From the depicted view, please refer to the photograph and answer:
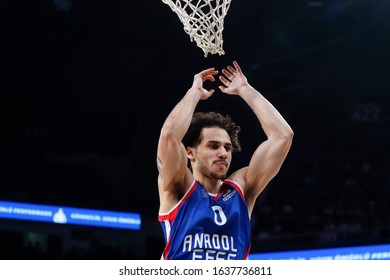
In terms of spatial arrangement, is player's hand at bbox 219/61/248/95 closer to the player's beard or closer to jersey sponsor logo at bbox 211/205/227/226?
the player's beard

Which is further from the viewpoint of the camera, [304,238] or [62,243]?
[62,243]

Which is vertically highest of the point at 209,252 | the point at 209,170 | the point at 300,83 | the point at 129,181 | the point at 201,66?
the point at 300,83

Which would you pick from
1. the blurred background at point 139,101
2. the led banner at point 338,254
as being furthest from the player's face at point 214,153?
the blurred background at point 139,101

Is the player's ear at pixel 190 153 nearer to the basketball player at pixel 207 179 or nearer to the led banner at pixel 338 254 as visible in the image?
the basketball player at pixel 207 179

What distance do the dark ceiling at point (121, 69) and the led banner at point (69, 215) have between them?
0.96 feet

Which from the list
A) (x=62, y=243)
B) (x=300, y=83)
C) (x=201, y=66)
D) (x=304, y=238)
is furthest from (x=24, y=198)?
(x=300, y=83)

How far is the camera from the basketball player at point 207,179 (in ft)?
13.8

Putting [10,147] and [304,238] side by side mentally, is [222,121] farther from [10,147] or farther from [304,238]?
[10,147]

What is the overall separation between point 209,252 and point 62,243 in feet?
37.2

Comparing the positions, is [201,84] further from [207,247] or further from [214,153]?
[207,247]

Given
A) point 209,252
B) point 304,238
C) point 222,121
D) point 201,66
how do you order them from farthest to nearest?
point 201,66 → point 304,238 → point 222,121 → point 209,252

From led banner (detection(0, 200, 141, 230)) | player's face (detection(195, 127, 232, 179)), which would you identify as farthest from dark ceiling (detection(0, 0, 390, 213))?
player's face (detection(195, 127, 232, 179))

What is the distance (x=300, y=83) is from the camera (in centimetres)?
1748

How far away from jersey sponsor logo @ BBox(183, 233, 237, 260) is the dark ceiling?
1012 cm
